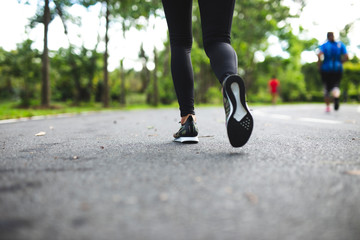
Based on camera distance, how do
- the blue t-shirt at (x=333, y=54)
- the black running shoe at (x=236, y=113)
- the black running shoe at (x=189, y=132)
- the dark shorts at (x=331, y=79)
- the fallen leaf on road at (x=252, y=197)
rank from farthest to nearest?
the dark shorts at (x=331, y=79)
the blue t-shirt at (x=333, y=54)
the black running shoe at (x=189, y=132)
the black running shoe at (x=236, y=113)
the fallen leaf on road at (x=252, y=197)

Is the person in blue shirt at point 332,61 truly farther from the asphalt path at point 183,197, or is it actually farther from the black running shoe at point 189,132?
the asphalt path at point 183,197

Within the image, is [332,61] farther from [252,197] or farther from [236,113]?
[252,197]

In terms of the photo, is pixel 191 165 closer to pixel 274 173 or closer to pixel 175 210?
pixel 274 173

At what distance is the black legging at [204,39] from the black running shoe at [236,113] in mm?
145

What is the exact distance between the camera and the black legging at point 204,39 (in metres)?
1.97

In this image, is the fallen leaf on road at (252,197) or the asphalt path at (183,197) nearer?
the asphalt path at (183,197)

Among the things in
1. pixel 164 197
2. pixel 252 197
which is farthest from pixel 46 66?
pixel 252 197

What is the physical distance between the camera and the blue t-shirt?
709 centimetres

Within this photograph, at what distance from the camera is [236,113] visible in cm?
172

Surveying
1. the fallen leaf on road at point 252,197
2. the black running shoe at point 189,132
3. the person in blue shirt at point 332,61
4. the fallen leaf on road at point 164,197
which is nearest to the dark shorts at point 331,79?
the person in blue shirt at point 332,61

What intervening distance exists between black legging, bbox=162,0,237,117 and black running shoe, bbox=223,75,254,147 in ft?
0.48

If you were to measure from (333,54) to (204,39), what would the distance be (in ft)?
20.4

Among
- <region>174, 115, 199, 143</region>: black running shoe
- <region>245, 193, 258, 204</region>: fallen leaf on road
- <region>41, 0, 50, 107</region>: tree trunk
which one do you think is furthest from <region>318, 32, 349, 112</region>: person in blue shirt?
<region>41, 0, 50, 107</region>: tree trunk

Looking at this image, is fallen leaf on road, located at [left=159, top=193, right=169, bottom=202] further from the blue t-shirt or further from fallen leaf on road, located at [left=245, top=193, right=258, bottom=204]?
the blue t-shirt
